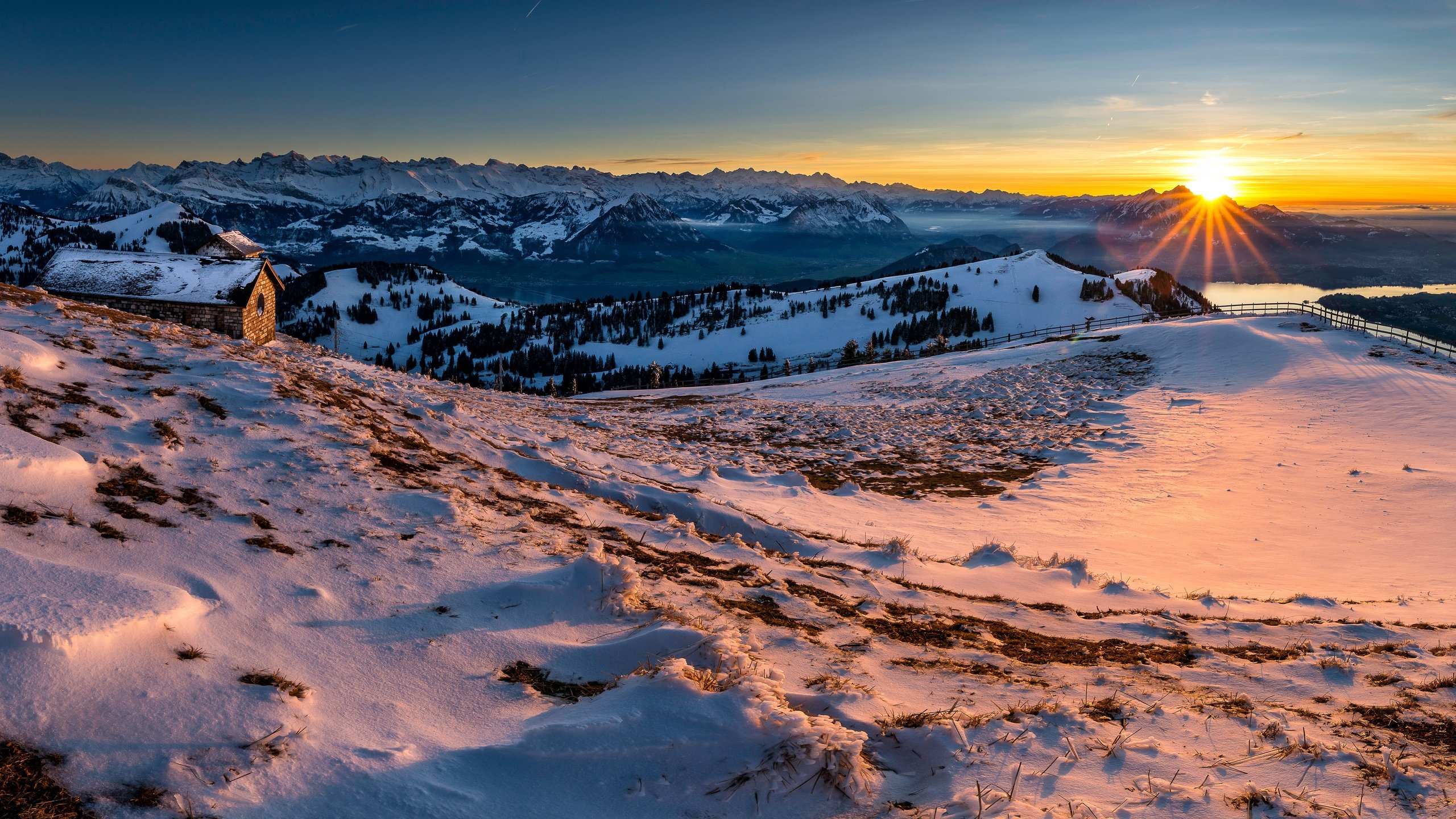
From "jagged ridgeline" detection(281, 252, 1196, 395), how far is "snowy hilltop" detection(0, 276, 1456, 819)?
68226 millimetres

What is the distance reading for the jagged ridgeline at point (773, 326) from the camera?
121812 millimetres

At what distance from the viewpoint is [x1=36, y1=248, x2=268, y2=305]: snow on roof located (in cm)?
3709

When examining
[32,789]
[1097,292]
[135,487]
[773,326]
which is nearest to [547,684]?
[32,789]

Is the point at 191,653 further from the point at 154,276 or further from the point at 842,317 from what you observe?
the point at 842,317

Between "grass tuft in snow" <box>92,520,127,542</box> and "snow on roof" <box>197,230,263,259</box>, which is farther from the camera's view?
"snow on roof" <box>197,230,263,259</box>

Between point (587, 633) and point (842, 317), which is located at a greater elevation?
point (587, 633)

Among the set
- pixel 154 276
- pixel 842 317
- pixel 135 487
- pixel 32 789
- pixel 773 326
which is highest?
pixel 154 276

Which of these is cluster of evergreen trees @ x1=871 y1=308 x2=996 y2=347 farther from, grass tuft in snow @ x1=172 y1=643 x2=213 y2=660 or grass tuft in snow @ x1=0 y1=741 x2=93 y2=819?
grass tuft in snow @ x1=0 y1=741 x2=93 y2=819

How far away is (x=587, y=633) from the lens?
607cm

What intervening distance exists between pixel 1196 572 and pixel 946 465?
34.4ft

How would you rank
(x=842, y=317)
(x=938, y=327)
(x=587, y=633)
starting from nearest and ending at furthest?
1. (x=587, y=633)
2. (x=938, y=327)
3. (x=842, y=317)

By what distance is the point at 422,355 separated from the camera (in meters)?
193

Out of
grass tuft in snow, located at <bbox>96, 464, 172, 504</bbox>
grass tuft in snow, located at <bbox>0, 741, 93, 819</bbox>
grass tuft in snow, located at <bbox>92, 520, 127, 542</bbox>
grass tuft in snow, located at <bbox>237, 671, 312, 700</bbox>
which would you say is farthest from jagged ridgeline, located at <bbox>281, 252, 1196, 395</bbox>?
grass tuft in snow, located at <bbox>0, 741, 93, 819</bbox>

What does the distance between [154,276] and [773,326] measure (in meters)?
122
